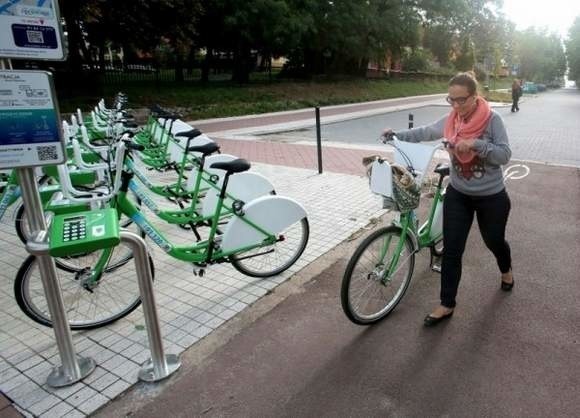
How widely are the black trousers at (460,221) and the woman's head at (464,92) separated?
0.59 metres

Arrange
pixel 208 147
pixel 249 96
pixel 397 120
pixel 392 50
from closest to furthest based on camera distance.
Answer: pixel 208 147
pixel 397 120
pixel 249 96
pixel 392 50

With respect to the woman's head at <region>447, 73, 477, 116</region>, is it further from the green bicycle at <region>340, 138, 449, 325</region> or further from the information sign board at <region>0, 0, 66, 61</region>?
the information sign board at <region>0, 0, 66, 61</region>

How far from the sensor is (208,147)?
3979 mm

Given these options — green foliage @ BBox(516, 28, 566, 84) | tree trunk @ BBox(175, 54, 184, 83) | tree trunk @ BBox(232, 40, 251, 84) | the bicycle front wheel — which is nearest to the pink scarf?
the bicycle front wheel

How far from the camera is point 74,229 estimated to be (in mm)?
2338

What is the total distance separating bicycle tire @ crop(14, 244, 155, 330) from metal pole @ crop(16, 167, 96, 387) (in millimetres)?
471

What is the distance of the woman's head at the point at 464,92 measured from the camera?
2875 mm

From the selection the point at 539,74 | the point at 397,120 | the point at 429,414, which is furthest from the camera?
the point at 539,74

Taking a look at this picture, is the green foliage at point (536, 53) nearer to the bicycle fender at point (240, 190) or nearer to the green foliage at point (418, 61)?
the green foliage at point (418, 61)

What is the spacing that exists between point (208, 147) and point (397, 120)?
15.3 meters

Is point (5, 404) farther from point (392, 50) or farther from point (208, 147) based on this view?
point (392, 50)

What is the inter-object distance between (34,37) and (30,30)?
1.4 inches

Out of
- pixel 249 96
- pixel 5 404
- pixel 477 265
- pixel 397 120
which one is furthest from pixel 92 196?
pixel 249 96

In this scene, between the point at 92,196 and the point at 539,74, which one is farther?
the point at 539,74
